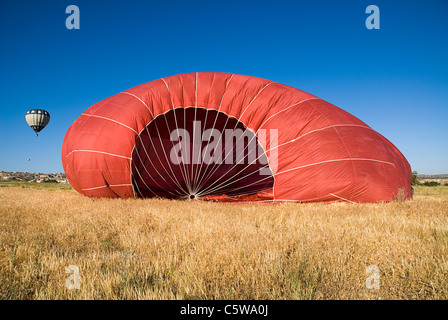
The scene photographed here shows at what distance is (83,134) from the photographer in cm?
766

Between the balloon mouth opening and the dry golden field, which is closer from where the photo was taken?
the dry golden field

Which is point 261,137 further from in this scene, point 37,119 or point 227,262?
point 37,119

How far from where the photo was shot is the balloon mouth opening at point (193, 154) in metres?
8.29

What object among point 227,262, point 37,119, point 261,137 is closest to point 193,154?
point 261,137

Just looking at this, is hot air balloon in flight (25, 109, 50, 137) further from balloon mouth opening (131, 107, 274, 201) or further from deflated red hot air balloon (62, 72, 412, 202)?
balloon mouth opening (131, 107, 274, 201)

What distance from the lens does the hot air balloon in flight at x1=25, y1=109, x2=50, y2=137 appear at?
1006 inches

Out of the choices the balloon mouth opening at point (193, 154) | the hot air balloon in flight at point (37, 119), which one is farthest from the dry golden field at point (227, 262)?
the hot air balloon in flight at point (37, 119)

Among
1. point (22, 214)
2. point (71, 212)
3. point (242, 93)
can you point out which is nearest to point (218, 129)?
point (242, 93)

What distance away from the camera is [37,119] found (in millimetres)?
25531

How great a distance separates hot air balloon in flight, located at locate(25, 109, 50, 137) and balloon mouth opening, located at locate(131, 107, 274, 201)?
22.1 metres

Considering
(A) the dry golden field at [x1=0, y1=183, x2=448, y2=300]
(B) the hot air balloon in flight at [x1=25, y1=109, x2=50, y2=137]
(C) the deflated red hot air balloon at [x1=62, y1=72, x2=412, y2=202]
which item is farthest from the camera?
(B) the hot air balloon in flight at [x1=25, y1=109, x2=50, y2=137]

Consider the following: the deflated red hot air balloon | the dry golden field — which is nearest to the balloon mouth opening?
the deflated red hot air balloon

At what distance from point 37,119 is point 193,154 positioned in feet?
77.3
